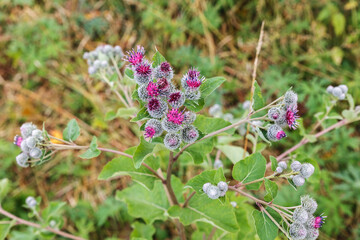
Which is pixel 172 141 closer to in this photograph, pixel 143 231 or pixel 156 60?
pixel 156 60

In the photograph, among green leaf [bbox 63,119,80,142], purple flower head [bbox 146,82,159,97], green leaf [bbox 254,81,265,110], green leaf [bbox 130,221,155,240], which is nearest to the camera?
purple flower head [bbox 146,82,159,97]

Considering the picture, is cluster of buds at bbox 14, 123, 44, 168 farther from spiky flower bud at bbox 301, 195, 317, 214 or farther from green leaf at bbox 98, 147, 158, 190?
spiky flower bud at bbox 301, 195, 317, 214

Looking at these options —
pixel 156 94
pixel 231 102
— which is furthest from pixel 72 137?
pixel 231 102

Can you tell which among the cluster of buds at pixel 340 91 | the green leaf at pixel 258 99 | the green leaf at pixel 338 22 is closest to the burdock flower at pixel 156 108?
the green leaf at pixel 258 99

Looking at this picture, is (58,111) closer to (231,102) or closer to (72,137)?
(231,102)

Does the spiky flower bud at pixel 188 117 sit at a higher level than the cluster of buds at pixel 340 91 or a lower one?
higher

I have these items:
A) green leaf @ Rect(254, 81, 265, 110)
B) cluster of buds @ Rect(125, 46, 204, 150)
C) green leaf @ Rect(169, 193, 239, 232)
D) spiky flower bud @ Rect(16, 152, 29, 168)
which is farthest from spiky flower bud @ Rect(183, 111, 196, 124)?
spiky flower bud @ Rect(16, 152, 29, 168)

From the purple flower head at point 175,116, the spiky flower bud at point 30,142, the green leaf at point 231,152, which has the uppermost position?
the purple flower head at point 175,116

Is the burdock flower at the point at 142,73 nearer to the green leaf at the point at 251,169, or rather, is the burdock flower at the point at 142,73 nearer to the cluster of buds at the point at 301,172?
the green leaf at the point at 251,169
